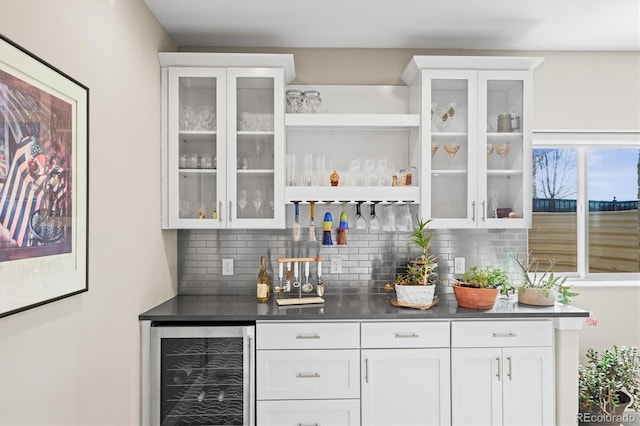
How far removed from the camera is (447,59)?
2885 millimetres

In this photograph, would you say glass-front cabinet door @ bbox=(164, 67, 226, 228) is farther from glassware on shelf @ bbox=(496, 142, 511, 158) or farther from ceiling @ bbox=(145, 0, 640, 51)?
glassware on shelf @ bbox=(496, 142, 511, 158)

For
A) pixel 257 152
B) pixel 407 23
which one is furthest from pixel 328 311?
pixel 407 23

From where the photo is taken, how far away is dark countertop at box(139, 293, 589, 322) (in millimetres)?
2521

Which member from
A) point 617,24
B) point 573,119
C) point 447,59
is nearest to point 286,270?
point 447,59

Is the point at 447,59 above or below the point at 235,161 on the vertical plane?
above

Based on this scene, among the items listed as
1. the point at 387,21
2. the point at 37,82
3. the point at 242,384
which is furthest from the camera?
the point at 387,21

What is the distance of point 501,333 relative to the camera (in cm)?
260

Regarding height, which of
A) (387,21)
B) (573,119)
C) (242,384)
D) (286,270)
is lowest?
(242,384)

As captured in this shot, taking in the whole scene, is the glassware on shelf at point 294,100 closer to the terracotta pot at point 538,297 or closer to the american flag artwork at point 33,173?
the american flag artwork at point 33,173

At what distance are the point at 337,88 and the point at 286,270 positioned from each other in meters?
1.29

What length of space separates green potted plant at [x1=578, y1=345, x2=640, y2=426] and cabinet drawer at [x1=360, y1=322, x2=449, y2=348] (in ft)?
3.52

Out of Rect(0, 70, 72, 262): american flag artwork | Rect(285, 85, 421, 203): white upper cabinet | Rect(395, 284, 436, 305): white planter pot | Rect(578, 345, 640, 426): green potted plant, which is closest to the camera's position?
Rect(0, 70, 72, 262): american flag artwork

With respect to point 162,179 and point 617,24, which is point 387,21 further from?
point 162,179

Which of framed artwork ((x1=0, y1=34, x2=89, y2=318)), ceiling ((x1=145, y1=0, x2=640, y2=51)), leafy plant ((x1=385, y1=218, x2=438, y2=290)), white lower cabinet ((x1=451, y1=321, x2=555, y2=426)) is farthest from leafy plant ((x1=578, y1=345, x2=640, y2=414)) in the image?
framed artwork ((x1=0, y1=34, x2=89, y2=318))
